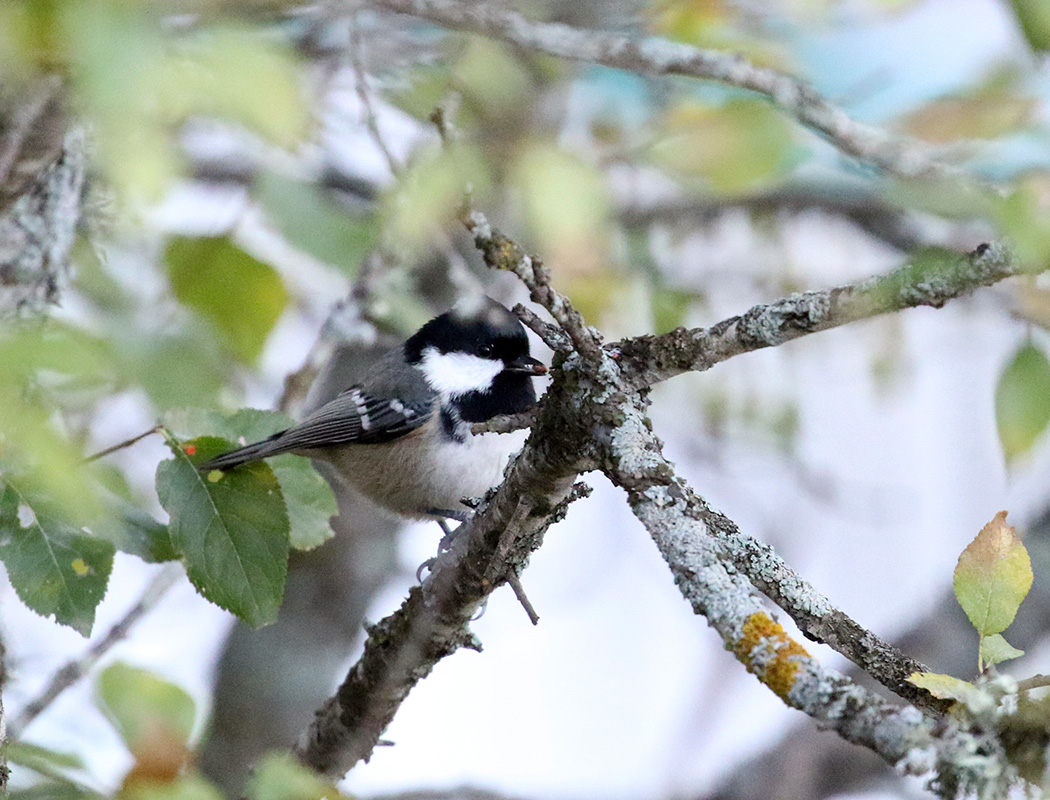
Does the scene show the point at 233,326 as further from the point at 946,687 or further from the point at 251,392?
the point at 946,687

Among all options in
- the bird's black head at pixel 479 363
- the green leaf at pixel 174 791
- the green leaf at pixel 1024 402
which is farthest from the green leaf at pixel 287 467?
the green leaf at pixel 1024 402

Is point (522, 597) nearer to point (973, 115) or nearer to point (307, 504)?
point (307, 504)

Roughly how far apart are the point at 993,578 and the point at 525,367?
152cm

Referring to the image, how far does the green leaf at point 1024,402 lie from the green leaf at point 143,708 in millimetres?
971

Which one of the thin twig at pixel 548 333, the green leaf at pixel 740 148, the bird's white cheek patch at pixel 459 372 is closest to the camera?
the thin twig at pixel 548 333

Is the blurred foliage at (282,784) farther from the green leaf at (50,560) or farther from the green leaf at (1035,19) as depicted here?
the green leaf at (1035,19)

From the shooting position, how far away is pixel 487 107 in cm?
208

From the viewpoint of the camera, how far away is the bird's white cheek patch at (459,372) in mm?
2367

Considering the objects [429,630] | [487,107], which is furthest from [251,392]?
[429,630]

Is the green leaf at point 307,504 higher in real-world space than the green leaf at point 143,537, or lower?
higher

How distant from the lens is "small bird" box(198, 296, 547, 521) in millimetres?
2270

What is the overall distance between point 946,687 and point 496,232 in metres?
0.52

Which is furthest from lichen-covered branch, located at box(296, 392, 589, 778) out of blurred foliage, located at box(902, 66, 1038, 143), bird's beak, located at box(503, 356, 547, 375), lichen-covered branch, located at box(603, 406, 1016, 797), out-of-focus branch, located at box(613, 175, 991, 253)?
out-of-focus branch, located at box(613, 175, 991, 253)

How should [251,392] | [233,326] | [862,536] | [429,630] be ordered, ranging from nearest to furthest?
[429,630], [233,326], [251,392], [862,536]
